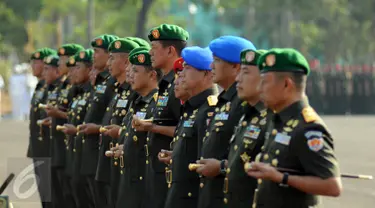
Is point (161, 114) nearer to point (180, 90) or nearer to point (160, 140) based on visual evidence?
point (160, 140)

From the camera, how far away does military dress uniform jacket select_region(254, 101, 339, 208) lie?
22.5ft

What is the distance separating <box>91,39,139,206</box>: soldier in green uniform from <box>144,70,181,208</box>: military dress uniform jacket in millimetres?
1223

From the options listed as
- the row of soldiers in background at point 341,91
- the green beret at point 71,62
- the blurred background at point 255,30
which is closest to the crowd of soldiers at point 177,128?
the green beret at point 71,62

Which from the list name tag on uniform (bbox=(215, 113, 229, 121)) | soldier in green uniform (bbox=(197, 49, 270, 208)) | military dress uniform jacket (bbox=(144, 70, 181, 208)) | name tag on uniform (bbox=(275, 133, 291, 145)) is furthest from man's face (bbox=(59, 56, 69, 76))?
name tag on uniform (bbox=(275, 133, 291, 145))

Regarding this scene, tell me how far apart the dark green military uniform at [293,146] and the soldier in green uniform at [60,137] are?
7.10m

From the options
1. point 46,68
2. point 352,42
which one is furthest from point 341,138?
point 352,42

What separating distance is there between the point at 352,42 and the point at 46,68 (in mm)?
64221

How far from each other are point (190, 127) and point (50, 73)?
21.1 ft

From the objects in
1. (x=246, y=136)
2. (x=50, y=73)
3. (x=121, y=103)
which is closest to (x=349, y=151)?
(x=50, y=73)

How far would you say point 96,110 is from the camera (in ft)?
41.9

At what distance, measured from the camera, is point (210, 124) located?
887 cm

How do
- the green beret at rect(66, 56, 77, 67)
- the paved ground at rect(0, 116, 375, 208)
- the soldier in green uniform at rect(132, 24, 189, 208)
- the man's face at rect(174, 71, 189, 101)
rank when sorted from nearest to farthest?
the man's face at rect(174, 71, 189, 101)
the soldier in green uniform at rect(132, 24, 189, 208)
the green beret at rect(66, 56, 77, 67)
the paved ground at rect(0, 116, 375, 208)

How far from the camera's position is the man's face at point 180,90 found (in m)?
9.50

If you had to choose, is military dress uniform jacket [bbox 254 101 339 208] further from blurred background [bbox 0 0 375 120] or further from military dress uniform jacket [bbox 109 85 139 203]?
blurred background [bbox 0 0 375 120]
